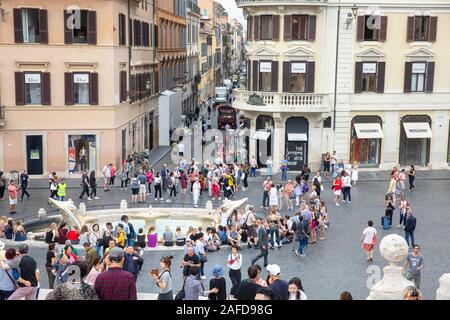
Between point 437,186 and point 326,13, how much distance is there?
1158 centimetres

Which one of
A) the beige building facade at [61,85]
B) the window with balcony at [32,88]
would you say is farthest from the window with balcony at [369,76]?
the window with balcony at [32,88]

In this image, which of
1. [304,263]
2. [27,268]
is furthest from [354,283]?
[27,268]

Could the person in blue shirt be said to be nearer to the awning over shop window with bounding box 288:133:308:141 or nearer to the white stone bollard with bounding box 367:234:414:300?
the awning over shop window with bounding box 288:133:308:141

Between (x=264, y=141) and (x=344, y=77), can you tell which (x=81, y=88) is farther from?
(x=344, y=77)

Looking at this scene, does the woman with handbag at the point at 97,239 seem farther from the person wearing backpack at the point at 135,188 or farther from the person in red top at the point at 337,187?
the person in red top at the point at 337,187

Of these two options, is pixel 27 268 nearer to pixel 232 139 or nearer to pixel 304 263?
pixel 304 263

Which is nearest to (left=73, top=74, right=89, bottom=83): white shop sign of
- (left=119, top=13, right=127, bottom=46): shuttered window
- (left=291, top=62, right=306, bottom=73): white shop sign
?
(left=119, top=13, right=127, bottom=46): shuttered window

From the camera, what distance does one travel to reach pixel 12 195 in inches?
1072

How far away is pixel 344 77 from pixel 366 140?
4074 millimetres

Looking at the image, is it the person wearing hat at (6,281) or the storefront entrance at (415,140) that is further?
the storefront entrance at (415,140)

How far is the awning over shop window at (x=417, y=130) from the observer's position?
39.0m

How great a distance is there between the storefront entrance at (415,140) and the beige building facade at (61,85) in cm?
1681

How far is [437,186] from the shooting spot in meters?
35.0

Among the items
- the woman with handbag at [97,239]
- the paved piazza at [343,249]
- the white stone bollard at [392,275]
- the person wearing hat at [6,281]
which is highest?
the white stone bollard at [392,275]
